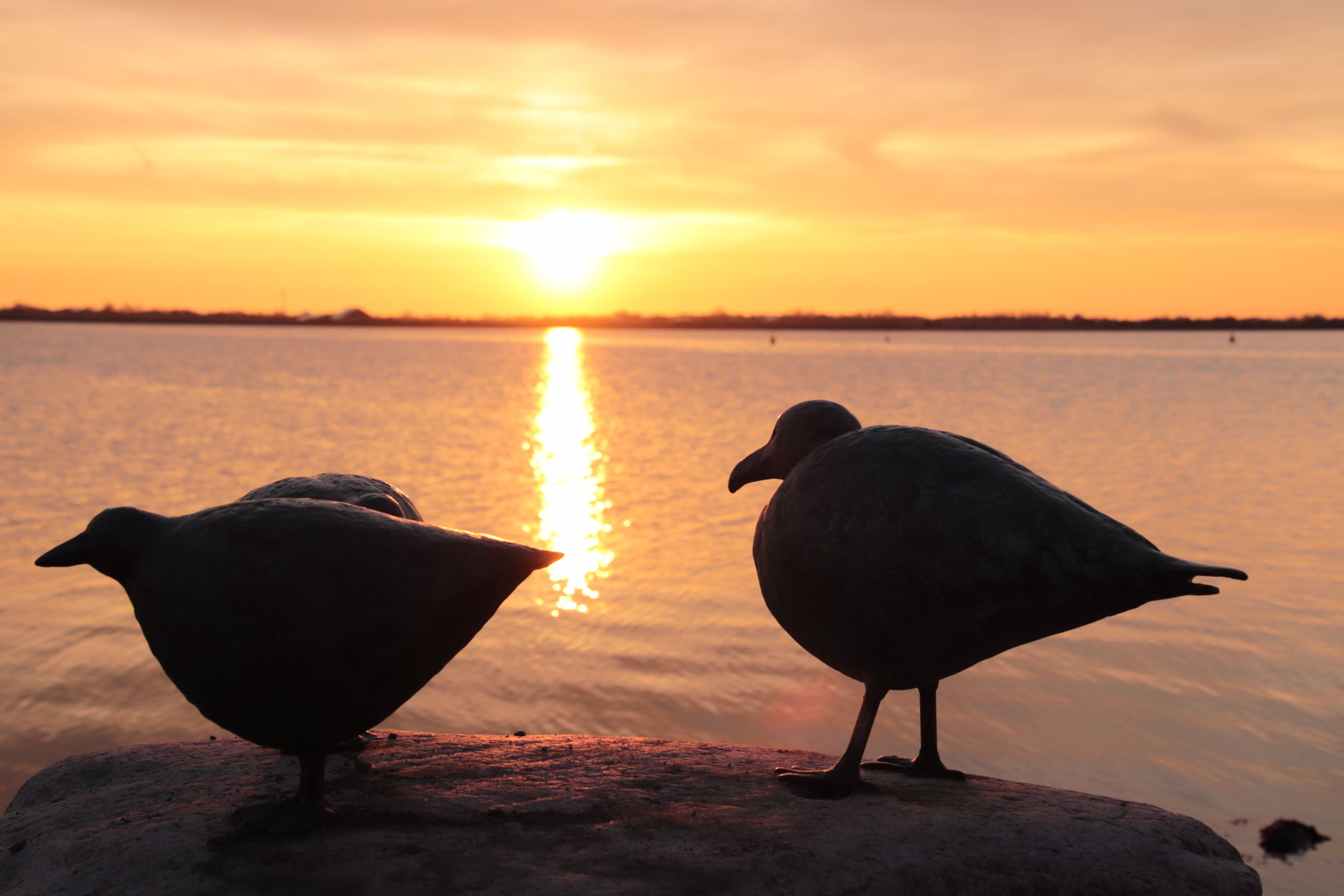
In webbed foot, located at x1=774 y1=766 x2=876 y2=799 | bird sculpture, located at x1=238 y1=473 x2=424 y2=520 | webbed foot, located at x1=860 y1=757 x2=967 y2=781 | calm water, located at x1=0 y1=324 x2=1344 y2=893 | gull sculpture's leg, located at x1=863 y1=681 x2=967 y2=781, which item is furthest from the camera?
calm water, located at x1=0 y1=324 x2=1344 y2=893

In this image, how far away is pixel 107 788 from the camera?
5094mm

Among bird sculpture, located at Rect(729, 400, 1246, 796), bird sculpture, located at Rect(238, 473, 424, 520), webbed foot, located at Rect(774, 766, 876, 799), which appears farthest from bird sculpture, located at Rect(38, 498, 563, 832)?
webbed foot, located at Rect(774, 766, 876, 799)

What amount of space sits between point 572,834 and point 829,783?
4.48 feet

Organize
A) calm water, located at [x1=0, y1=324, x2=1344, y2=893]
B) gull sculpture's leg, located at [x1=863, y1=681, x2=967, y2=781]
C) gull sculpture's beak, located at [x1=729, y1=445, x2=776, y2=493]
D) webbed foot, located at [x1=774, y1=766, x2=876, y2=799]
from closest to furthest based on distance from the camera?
1. webbed foot, located at [x1=774, y1=766, x2=876, y2=799]
2. gull sculpture's leg, located at [x1=863, y1=681, x2=967, y2=781]
3. gull sculpture's beak, located at [x1=729, y1=445, x2=776, y2=493]
4. calm water, located at [x1=0, y1=324, x2=1344, y2=893]

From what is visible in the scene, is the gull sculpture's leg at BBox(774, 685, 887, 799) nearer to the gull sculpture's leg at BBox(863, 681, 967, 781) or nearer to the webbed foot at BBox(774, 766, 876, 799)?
the webbed foot at BBox(774, 766, 876, 799)

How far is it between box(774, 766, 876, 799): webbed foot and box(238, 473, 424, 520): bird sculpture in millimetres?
2432

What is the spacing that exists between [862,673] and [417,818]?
2.22m

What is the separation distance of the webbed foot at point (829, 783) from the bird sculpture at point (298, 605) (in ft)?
5.83

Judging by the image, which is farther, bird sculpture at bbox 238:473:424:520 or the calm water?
the calm water

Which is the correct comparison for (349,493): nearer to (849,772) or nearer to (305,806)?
(305,806)

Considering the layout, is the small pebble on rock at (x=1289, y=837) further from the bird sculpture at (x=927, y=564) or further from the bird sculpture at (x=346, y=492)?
the bird sculpture at (x=346, y=492)

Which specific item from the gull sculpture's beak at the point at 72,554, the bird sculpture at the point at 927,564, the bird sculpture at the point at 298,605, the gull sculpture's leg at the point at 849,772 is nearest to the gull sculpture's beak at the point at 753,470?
the bird sculpture at the point at 927,564

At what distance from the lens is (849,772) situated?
4.95m

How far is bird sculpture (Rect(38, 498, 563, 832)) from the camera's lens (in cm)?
394
